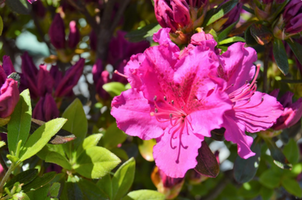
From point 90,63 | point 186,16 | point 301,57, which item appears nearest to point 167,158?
point 186,16

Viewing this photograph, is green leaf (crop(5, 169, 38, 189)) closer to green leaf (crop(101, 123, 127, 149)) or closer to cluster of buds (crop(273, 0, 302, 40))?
green leaf (crop(101, 123, 127, 149))

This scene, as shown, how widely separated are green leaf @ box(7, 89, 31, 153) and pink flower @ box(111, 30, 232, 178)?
0.67ft

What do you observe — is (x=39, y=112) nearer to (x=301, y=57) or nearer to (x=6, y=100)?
(x=6, y=100)

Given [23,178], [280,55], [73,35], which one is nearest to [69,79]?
[73,35]

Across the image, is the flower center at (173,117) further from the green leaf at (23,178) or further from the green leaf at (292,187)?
the green leaf at (292,187)

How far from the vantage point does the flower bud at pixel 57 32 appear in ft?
4.38

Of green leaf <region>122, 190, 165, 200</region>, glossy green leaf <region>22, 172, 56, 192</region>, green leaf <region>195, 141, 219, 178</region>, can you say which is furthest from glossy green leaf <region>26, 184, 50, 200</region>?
green leaf <region>195, 141, 219, 178</region>

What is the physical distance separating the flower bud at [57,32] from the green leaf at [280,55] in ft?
2.68

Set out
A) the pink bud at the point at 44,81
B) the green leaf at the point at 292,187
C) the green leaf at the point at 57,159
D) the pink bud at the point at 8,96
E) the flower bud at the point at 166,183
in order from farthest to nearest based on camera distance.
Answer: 1. the green leaf at the point at 292,187
2. the flower bud at the point at 166,183
3. the pink bud at the point at 44,81
4. the green leaf at the point at 57,159
5. the pink bud at the point at 8,96

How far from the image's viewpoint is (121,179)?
3.09 ft

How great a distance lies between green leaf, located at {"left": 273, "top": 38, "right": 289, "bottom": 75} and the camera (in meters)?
0.94

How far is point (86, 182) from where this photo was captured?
2.94 ft

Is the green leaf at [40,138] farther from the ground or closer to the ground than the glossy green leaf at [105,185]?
farther from the ground

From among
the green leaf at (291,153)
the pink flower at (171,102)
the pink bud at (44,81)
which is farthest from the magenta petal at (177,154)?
the green leaf at (291,153)
